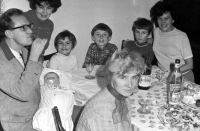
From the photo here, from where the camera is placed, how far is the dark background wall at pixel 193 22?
3.27m

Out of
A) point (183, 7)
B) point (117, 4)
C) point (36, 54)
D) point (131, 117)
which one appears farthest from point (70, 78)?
point (183, 7)

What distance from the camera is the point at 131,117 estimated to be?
Answer: 4.88 ft

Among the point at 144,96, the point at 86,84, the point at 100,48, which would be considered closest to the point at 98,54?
the point at 100,48

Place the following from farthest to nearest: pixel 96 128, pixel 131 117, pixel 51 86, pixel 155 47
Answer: pixel 155 47
pixel 51 86
pixel 131 117
pixel 96 128

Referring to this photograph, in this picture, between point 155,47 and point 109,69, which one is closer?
point 109,69

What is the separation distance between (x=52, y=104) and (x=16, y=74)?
324mm

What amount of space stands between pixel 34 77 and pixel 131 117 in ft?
2.14

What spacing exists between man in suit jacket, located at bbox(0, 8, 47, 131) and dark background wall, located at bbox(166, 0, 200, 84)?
7.44 ft

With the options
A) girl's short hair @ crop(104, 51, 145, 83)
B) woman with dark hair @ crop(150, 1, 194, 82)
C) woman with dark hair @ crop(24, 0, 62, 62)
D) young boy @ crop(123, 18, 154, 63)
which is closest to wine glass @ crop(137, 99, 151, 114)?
girl's short hair @ crop(104, 51, 145, 83)

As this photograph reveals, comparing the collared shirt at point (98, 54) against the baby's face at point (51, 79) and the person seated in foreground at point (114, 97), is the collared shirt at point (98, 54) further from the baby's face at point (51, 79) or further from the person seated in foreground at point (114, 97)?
the person seated in foreground at point (114, 97)

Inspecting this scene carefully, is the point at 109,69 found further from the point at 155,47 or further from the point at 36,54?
the point at 155,47

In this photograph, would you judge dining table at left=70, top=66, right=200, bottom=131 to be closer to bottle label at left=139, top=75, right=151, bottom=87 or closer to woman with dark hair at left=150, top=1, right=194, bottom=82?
bottle label at left=139, top=75, right=151, bottom=87

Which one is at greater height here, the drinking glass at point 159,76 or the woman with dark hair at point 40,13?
the woman with dark hair at point 40,13

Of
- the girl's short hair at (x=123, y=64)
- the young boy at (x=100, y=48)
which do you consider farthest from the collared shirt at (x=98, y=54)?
the girl's short hair at (x=123, y=64)
